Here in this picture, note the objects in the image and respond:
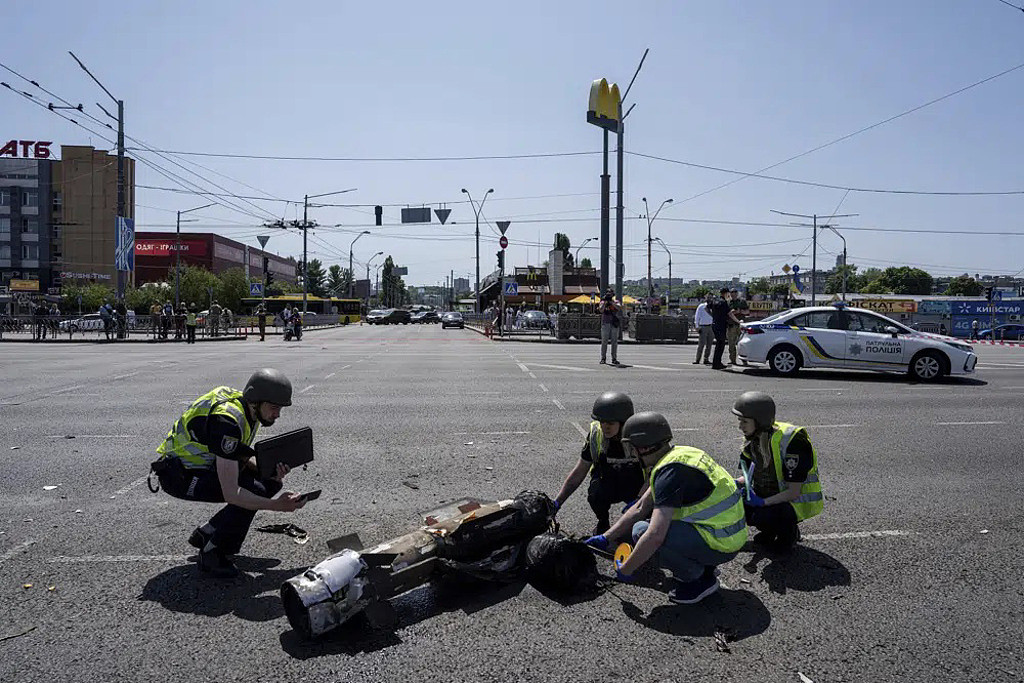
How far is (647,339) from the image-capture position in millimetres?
32781

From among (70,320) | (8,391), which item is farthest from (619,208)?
(70,320)

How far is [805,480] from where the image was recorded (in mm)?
4926

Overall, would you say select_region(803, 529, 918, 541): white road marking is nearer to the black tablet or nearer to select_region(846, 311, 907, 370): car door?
the black tablet

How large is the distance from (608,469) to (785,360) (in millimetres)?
12333

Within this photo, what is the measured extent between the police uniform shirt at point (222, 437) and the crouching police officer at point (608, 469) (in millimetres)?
1983

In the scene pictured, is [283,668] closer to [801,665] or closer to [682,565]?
[682,565]

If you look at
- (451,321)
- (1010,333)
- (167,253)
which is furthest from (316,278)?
(1010,333)

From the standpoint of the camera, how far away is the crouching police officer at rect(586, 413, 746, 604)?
4066mm

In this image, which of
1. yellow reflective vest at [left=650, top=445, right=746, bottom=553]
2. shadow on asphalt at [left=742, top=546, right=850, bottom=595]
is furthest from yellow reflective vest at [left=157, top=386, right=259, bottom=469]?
shadow on asphalt at [left=742, top=546, right=850, bottom=595]

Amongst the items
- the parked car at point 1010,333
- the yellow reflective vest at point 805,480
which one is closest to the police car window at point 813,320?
the yellow reflective vest at point 805,480

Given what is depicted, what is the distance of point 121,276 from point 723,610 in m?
32.6

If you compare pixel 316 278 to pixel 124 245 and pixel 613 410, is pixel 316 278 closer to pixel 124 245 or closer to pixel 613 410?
pixel 124 245

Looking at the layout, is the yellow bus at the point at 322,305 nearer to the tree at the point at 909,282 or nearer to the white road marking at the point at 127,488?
the white road marking at the point at 127,488

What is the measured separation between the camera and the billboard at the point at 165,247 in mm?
104000
